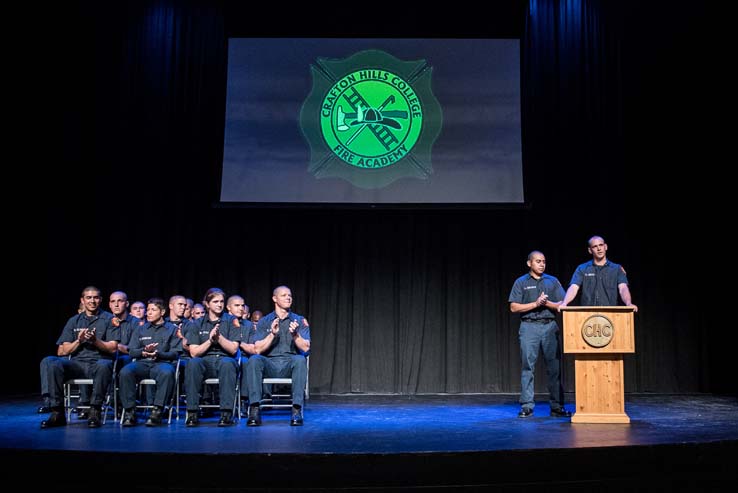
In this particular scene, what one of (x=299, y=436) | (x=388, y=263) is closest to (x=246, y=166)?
(x=388, y=263)

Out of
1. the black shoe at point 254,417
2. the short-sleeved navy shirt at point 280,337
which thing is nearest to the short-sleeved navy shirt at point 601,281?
the short-sleeved navy shirt at point 280,337

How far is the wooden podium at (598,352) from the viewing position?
5.63m

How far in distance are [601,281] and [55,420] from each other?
448 centimetres

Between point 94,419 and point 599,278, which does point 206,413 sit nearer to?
point 94,419

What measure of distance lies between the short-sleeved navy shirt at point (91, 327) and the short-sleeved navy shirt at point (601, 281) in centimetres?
387

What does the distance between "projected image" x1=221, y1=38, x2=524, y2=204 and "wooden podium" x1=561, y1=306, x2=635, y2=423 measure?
2.75 meters

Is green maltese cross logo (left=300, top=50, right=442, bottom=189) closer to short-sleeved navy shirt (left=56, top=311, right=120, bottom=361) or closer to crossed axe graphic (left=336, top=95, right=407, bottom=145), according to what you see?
crossed axe graphic (left=336, top=95, right=407, bottom=145)

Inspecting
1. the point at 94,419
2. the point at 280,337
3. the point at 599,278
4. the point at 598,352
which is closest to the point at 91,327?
the point at 94,419

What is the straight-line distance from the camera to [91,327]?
234 inches

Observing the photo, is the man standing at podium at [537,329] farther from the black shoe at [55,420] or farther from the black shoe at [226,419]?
the black shoe at [55,420]

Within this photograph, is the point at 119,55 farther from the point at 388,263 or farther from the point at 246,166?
the point at 388,263

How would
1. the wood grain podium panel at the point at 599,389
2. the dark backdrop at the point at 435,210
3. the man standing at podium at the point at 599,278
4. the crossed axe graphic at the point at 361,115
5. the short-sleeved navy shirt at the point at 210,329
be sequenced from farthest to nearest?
the dark backdrop at the point at 435,210 → the crossed axe graphic at the point at 361,115 → the man standing at podium at the point at 599,278 → the short-sleeved navy shirt at the point at 210,329 → the wood grain podium panel at the point at 599,389

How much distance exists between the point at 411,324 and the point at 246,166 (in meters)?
2.61

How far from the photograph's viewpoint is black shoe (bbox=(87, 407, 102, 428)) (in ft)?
17.8
